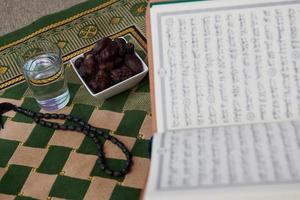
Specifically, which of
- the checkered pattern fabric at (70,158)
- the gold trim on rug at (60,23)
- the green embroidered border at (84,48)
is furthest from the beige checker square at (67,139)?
the gold trim on rug at (60,23)

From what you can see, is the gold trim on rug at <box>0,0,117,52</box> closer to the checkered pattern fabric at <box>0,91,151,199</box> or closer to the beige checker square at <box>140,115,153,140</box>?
the checkered pattern fabric at <box>0,91,151,199</box>

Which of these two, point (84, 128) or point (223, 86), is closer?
point (223, 86)

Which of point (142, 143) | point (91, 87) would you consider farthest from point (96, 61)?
point (142, 143)

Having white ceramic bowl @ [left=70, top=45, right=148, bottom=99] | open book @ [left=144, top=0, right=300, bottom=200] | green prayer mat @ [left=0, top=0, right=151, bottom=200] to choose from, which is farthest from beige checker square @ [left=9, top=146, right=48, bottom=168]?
open book @ [left=144, top=0, right=300, bottom=200]

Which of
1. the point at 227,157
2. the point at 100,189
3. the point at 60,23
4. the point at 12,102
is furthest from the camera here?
the point at 60,23

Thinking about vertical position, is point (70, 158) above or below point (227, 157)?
below

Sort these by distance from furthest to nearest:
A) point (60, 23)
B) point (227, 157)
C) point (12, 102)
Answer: point (60, 23) < point (12, 102) < point (227, 157)

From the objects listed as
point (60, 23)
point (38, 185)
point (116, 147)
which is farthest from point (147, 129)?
point (60, 23)

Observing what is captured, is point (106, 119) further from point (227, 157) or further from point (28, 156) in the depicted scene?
point (227, 157)
